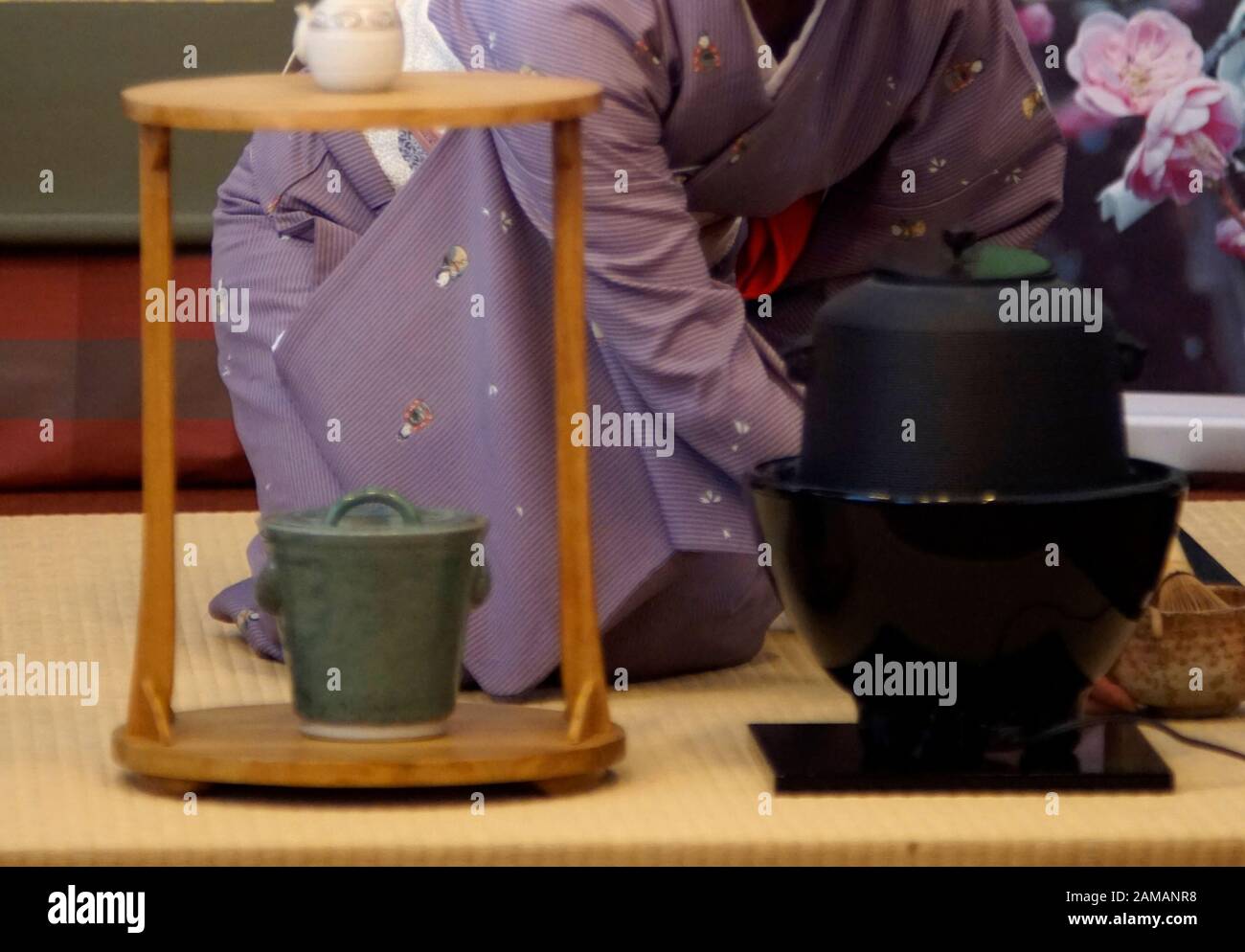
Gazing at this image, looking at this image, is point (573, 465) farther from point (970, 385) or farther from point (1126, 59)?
point (1126, 59)

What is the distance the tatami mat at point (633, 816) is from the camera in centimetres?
130

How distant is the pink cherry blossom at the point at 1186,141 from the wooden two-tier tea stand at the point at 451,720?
150 centimetres

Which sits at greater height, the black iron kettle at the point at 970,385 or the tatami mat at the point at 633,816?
the black iron kettle at the point at 970,385

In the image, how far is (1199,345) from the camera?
2781 millimetres

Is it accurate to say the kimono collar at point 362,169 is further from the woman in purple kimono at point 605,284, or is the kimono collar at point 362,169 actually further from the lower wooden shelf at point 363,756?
the lower wooden shelf at point 363,756

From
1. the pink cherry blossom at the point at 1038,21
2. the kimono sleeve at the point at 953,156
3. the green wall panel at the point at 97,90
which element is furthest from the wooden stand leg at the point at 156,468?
the pink cherry blossom at the point at 1038,21

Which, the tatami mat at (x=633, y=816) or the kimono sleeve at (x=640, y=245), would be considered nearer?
the tatami mat at (x=633, y=816)

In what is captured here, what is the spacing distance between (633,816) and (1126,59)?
5.61ft

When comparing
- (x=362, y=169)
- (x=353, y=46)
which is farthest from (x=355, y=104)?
(x=362, y=169)

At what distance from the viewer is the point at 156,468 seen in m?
1.41

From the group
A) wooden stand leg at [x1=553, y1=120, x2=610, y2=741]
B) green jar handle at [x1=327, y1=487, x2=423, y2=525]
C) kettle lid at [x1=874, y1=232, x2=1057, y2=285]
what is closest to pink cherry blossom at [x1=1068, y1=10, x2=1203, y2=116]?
kettle lid at [x1=874, y1=232, x2=1057, y2=285]

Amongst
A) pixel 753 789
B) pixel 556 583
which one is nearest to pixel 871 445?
pixel 753 789

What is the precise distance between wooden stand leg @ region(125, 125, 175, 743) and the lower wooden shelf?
2 cm

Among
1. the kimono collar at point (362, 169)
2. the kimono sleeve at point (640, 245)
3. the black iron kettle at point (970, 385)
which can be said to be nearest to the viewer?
the black iron kettle at point (970, 385)
